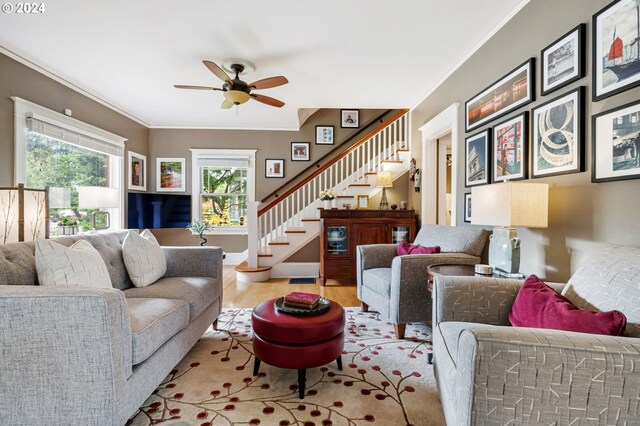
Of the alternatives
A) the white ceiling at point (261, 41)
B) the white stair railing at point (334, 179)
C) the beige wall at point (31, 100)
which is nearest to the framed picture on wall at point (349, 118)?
the white stair railing at point (334, 179)

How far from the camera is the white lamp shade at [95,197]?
3146 millimetres

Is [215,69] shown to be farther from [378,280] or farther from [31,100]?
[378,280]

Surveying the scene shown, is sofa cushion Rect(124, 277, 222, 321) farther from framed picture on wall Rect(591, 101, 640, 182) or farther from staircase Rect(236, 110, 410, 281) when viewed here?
framed picture on wall Rect(591, 101, 640, 182)

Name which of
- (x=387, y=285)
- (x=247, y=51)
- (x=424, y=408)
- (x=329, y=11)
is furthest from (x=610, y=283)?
(x=247, y=51)

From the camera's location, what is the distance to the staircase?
4770 millimetres

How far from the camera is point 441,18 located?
2.50 m

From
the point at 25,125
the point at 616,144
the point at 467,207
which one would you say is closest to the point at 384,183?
the point at 467,207

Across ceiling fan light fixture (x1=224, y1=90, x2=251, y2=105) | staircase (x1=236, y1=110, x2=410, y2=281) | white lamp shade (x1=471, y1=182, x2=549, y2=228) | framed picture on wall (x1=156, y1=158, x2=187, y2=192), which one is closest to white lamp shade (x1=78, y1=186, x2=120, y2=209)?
ceiling fan light fixture (x1=224, y1=90, x2=251, y2=105)

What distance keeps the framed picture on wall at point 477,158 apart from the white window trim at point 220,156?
12.9 ft

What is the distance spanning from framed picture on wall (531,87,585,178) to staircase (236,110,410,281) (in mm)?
2659

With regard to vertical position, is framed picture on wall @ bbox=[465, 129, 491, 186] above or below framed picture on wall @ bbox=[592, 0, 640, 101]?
below

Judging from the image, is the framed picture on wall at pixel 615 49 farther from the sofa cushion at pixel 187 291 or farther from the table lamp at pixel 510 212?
the sofa cushion at pixel 187 291

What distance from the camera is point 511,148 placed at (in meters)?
2.39

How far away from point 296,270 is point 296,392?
317 cm
